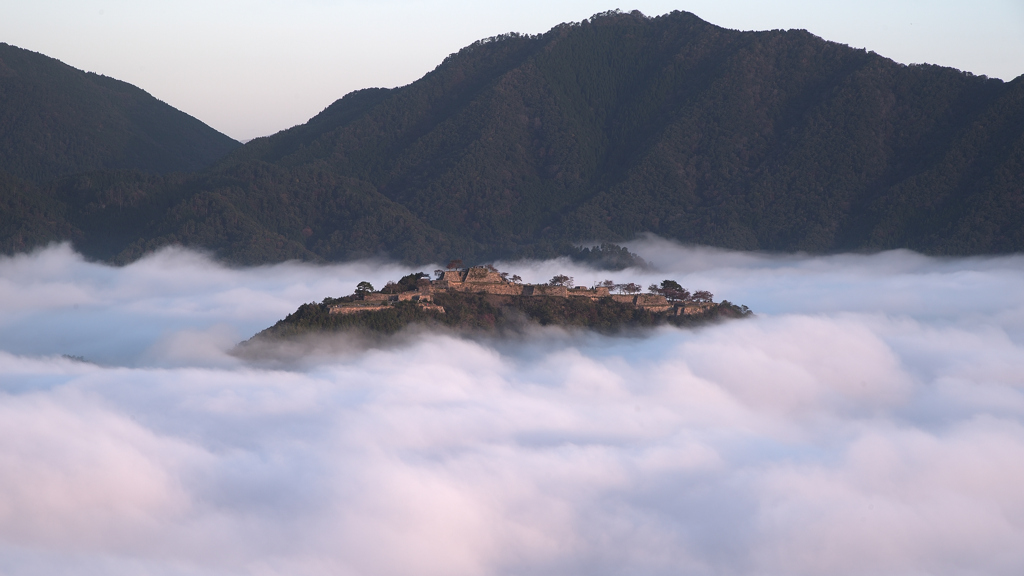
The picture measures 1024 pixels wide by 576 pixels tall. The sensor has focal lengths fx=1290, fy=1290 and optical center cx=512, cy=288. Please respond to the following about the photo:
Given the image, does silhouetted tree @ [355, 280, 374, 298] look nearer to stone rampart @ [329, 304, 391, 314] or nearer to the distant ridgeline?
the distant ridgeline

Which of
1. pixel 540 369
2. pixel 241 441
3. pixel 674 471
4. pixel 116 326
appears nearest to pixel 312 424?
pixel 241 441

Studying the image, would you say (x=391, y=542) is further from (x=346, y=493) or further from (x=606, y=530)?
(x=606, y=530)

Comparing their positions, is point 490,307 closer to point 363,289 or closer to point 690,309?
point 363,289

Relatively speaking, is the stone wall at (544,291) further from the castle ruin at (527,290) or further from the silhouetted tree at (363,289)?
the silhouetted tree at (363,289)

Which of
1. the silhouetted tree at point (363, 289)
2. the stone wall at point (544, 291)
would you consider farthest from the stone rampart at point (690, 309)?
the silhouetted tree at point (363, 289)

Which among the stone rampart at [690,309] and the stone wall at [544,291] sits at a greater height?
the stone wall at [544,291]

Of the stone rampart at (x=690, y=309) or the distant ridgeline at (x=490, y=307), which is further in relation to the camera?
the stone rampart at (x=690, y=309)

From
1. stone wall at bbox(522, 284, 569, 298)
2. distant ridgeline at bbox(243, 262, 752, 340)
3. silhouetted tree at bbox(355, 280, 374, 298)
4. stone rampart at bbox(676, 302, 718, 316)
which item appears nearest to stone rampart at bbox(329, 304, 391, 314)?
distant ridgeline at bbox(243, 262, 752, 340)

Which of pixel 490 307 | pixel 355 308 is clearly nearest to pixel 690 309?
pixel 490 307
